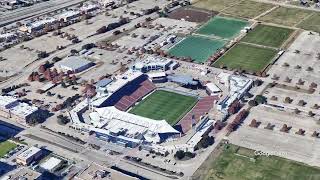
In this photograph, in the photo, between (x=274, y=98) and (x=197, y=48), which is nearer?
(x=274, y=98)

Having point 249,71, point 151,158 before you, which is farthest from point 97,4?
point 151,158

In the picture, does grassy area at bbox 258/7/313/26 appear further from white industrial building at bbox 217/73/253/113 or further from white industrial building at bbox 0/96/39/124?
white industrial building at bbox 0/96/39/124

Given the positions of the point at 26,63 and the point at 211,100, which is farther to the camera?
the point at 26,63

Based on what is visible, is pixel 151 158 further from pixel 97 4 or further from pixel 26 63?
pixel 97 4

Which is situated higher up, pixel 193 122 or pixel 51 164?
pixel 51 164

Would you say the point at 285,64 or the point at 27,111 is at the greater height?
the point at 27,111

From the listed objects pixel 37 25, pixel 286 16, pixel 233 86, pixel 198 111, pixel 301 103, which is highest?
pixel 37 25

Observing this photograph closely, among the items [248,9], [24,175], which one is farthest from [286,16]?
[24,175]

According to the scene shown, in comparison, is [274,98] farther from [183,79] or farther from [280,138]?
[183,79]
